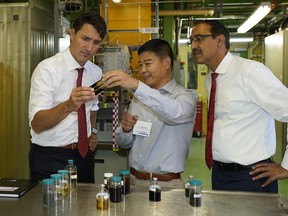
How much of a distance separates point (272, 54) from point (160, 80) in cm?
437

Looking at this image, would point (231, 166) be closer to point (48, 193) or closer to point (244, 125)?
point (244, 125)

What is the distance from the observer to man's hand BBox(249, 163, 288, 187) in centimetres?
192

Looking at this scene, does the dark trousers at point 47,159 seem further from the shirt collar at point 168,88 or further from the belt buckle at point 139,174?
the shirt collar at point 168,88

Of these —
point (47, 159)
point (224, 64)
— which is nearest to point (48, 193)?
point (47, 159)

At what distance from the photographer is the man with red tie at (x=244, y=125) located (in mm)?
1920

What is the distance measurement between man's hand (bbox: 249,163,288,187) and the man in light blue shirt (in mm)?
466

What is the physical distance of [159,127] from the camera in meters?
2.19

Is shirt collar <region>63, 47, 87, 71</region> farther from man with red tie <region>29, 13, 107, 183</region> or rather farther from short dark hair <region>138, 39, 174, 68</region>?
short dark hair <region>138, 39, 174, 68</region>

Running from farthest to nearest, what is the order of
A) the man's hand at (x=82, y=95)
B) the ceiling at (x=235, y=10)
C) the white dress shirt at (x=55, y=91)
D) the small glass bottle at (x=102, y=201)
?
1. the ceiling at (x=235, y=10)
2. the white dress shirt at (x=55, y=91)
3. the man's hand at (x=82, y=95)
4. the small glass bottle at (x=102, y=201)

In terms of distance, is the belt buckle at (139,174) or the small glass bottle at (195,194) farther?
the belt buckle at (139,174)

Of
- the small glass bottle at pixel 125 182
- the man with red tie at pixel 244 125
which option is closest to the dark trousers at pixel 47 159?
the small glass bottle at pixel 125 182

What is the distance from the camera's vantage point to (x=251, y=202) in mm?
1631

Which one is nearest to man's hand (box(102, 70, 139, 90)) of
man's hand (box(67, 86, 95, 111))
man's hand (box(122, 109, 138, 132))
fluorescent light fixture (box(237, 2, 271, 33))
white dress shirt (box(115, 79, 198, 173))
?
man's hand (box(67, 86, 95, 111))

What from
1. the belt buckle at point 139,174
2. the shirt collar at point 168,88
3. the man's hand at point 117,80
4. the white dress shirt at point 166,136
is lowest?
the belt buckle at point 139,174
